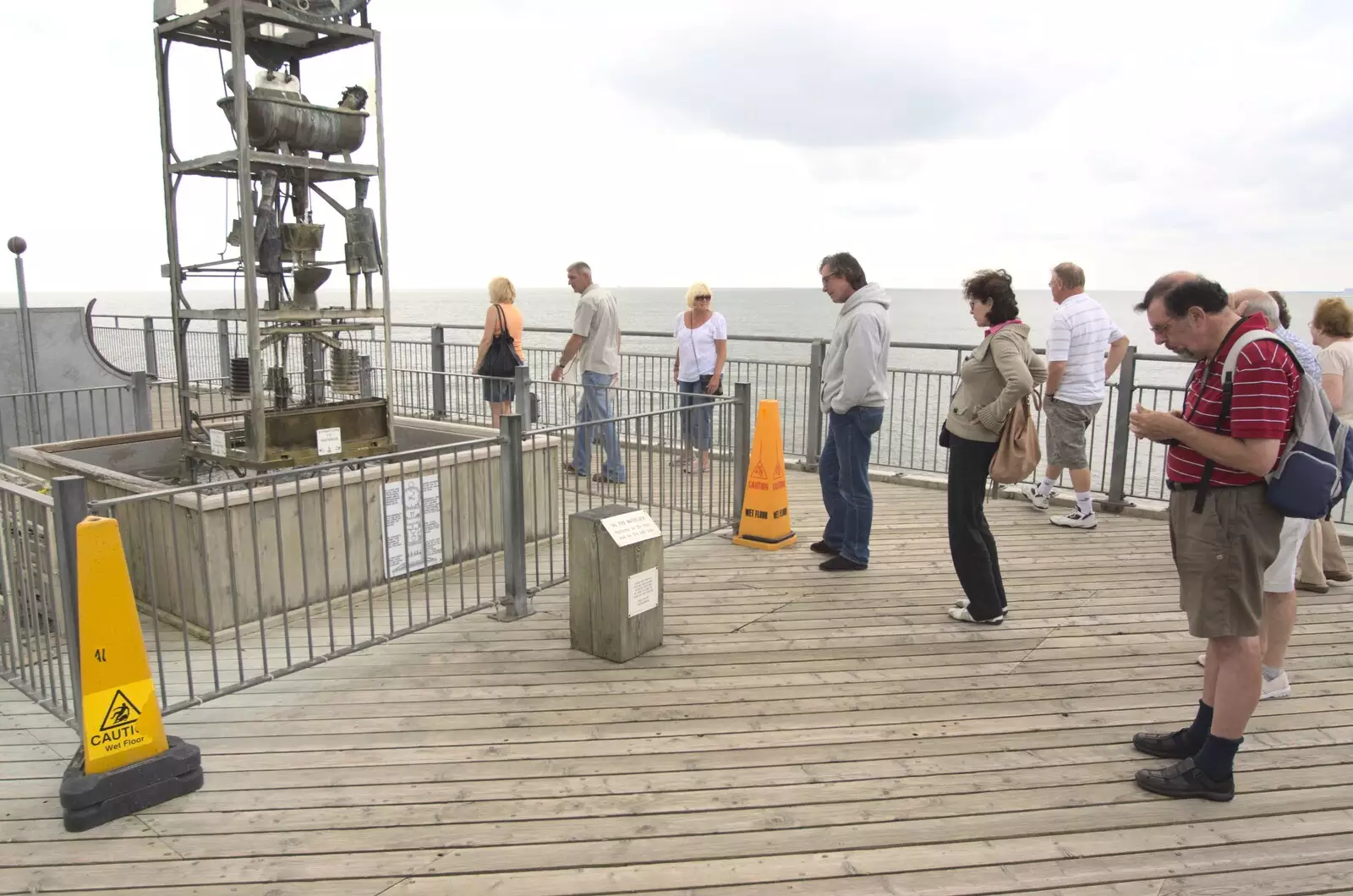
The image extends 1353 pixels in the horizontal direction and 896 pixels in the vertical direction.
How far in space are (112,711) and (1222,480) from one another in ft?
13.2

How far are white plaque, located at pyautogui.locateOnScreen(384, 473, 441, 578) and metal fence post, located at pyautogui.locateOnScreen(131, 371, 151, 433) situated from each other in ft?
13.2

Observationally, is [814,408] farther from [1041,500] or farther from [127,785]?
[127,785]

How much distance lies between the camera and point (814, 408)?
9.47m

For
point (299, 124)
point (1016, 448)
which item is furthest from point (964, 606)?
point (299, 124)

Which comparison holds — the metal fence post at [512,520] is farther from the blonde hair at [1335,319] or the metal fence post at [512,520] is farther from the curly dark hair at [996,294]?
the blonde hair at [1335,319]

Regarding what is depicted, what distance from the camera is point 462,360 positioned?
15.9 m

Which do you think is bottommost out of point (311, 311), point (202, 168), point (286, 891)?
point (286, 891)

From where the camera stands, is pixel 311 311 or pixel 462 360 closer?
pixel 311 311

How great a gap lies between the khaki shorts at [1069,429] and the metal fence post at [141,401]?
7.89m

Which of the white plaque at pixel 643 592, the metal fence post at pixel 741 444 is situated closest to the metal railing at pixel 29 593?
the white plaque at pixel 643 592

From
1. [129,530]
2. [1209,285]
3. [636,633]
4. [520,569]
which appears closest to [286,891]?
[636,633]

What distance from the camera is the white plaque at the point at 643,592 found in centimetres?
455

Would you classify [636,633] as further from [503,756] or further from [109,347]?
[109,347]

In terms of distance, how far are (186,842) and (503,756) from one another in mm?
1135
